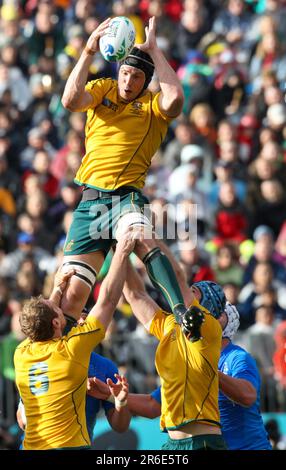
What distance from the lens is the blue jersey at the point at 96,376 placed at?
9359mm

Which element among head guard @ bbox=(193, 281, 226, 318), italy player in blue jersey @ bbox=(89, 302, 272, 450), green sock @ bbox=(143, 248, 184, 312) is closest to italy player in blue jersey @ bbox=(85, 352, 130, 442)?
italy player in blue jersey @ bbox=(89, 302, 272, 450)

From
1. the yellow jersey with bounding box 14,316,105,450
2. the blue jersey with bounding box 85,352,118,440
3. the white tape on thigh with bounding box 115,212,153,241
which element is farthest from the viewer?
the white tape on thigh with bounding box 115,212,153,241

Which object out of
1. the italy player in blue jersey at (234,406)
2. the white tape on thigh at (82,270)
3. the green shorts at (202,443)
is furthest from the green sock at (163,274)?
the green shorts at (202,443)

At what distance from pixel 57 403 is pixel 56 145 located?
964 cm

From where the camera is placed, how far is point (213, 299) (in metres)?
9.21

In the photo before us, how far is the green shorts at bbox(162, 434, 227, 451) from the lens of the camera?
28.0 feet

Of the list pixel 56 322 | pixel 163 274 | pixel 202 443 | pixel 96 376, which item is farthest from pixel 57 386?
pixel 163 274

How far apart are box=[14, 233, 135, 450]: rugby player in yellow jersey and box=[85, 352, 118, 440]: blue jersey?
622 mm

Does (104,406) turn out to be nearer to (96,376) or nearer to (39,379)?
(96,376)

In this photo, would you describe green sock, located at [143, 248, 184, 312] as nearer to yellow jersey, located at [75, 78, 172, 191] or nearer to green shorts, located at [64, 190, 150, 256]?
green shorts, located at [64, 190, 150, 256]

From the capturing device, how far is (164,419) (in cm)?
878

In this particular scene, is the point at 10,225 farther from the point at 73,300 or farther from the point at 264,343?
the point at 73,300

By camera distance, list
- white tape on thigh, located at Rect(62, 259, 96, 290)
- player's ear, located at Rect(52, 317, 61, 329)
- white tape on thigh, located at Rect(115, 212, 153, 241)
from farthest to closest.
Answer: white tape on thigh, located at Rect(62, 259, 96, 290)
white tape on thigh, located at Rect(115, 212, 153, 241)
player's ear, located at Rect(52, 317, 61, 329)

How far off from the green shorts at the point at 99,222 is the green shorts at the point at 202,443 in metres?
2.06
